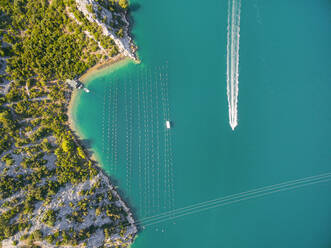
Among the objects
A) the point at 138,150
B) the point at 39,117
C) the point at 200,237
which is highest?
the point at 39,117

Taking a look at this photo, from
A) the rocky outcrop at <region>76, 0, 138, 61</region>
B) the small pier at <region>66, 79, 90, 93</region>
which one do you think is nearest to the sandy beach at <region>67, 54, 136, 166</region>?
the small pier at <region>66, 79, 90, 93</region>

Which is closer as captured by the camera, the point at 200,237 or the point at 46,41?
the point at 46,41

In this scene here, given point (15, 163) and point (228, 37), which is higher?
point (228, 37)

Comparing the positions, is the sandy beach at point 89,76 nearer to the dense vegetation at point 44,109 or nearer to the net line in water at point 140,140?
the dense vegetation at point 44,109

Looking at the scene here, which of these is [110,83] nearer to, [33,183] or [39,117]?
[39,117]

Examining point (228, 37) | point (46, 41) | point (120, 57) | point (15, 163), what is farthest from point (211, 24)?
point (15, 163)

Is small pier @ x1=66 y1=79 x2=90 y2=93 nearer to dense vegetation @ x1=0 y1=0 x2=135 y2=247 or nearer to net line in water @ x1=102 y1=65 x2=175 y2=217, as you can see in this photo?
dense vegetation @ x1=0 y1=0 x2=135 y2=247
